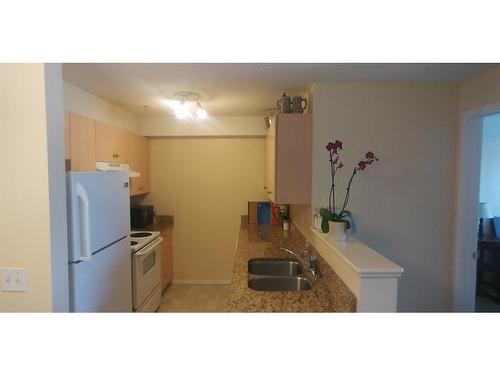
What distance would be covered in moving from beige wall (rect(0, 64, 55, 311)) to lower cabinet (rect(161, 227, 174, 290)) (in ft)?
6.90

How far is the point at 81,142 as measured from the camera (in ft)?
7.04

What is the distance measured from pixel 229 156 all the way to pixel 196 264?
1671mm

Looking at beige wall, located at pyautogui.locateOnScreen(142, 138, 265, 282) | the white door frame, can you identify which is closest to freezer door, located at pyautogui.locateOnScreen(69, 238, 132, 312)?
beige wall, located at pyautogui.locateOnScreen(142, 138, 265, 282)

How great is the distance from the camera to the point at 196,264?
143 inches

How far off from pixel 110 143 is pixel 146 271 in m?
1.40

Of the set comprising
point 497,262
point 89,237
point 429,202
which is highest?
point 429,202

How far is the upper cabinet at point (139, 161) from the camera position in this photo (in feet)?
9.91

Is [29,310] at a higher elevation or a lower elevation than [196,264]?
higher

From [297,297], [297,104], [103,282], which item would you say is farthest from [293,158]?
[103,282]

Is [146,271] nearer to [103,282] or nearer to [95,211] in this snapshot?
[103,282]

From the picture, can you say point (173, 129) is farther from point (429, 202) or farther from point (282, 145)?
point (429, 202)

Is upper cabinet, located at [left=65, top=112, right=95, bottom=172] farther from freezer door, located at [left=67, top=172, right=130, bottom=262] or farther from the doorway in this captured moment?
the doorway
